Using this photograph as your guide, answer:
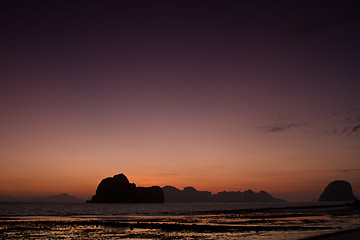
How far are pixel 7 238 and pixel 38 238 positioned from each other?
3246 millimetres

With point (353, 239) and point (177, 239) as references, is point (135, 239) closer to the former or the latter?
point (177, 239)

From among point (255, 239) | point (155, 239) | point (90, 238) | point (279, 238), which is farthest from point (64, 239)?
point (279, 238)

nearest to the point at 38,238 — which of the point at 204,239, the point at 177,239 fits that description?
the point at 177,239

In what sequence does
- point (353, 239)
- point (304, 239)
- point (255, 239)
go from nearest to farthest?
point (353, 239), point (304, 239), point (255, 239)

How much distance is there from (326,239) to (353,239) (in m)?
2.13

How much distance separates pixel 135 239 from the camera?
30.8 meters

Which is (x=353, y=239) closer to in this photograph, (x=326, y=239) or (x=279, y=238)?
(x=326, y=239)

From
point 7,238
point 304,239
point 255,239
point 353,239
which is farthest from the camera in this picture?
point 7,238

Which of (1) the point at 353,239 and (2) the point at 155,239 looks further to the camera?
(2) the point at 155,239

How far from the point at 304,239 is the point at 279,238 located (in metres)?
2.76

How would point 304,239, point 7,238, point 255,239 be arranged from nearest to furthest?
point 304,239, point 255,239, point 7,238

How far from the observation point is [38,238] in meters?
31.5

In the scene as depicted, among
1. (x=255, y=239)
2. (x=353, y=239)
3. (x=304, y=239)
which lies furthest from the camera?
(x=255, y=239)

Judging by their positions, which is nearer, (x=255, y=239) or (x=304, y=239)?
(x=304, y=239)
